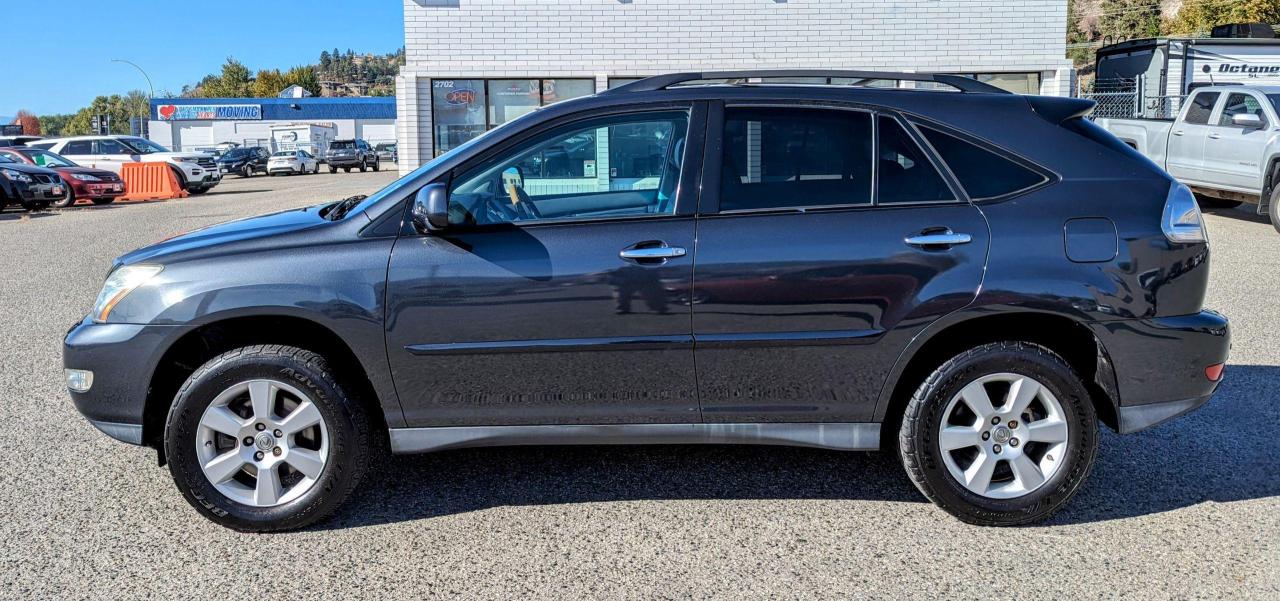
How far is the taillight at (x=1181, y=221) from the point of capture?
3869 millimetres

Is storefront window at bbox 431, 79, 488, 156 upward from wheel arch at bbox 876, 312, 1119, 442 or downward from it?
upward

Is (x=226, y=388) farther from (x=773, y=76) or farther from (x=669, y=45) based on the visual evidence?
(x=669, y=45)

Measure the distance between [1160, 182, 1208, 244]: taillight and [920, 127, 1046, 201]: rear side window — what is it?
1.60ft

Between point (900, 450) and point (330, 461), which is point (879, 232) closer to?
point (900, 450)

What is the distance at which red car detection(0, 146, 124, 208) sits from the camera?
2256 cm

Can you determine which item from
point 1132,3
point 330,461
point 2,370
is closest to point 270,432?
point 330,461

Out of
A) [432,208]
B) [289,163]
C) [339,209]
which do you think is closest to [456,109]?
[339,209]

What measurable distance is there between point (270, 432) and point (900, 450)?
2.44m

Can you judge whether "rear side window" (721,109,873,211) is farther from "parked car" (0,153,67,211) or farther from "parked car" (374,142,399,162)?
"parked car" (374,142,399,162)

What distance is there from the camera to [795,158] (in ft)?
A: 13.2

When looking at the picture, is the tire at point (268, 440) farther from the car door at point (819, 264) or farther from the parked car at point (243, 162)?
the parked car at point (243, 162)

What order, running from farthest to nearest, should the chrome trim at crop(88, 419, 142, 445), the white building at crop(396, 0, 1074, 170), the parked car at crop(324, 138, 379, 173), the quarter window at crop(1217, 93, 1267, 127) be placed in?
1. the parked car at crop(324, 138, 379, 173)
2. the white building at crop(396, 0, 1074, 170)
3. the quarter window at crop(1217, 93, 1267, 127)
4. the chrome trim at crop(88, 419, 142, 445)

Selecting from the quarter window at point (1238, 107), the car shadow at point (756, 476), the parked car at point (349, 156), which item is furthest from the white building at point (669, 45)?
the parked car at point (349, 156)

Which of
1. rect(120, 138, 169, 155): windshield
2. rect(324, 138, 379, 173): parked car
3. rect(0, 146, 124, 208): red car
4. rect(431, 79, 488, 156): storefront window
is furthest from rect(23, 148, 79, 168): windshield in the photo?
rect(324, 138, 379, 173): parked car
